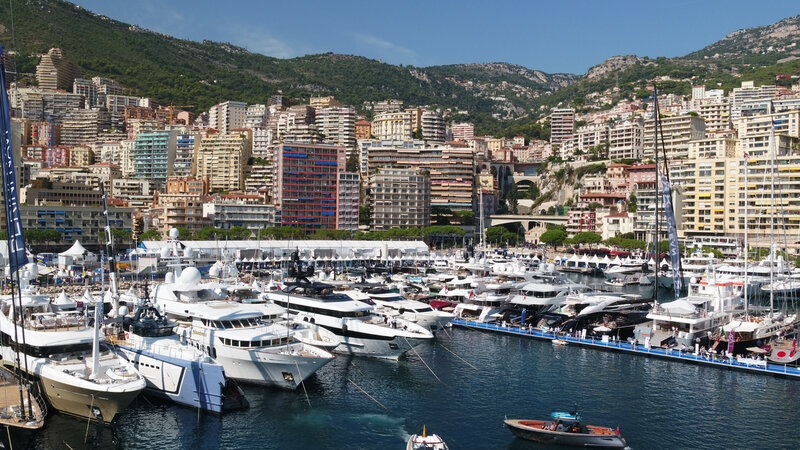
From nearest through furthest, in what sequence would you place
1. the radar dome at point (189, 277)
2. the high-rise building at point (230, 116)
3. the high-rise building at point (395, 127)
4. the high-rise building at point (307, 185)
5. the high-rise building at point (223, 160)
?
1. the radar dome at point (189, 277)
2. the high-rise building at point (307, 185)
3. the high-rise building at point (223, 160)
4. the high-rise building at point (395, 127)
5. the high-rise building at point (230, 116)

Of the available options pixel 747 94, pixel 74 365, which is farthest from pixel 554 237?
pixel 74 365

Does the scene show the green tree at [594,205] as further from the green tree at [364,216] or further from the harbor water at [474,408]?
the harbor water at [474,408]

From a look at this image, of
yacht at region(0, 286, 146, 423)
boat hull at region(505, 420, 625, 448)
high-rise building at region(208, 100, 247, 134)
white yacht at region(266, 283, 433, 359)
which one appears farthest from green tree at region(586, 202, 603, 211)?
yacht at region(0, 286, 146, 423)

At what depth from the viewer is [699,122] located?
147250 millimetres

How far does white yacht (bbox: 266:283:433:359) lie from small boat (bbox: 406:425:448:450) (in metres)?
13.2

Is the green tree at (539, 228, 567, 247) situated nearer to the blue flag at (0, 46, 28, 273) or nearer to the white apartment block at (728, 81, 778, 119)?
the white apartment block at (728, 81, 778, 119)

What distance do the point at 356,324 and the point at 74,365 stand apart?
53.6 feet

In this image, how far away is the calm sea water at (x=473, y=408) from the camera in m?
28.6

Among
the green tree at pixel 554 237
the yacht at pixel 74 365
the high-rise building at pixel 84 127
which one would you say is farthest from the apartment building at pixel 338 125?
the yacht at pixel 74 365

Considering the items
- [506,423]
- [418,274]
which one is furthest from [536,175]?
[506,423]

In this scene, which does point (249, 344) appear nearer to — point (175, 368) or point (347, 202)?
point (175, 368)

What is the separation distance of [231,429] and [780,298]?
63.4m

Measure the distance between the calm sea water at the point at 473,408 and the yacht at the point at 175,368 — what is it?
77 centimetres

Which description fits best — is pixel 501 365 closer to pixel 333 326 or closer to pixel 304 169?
pixel 333 326
